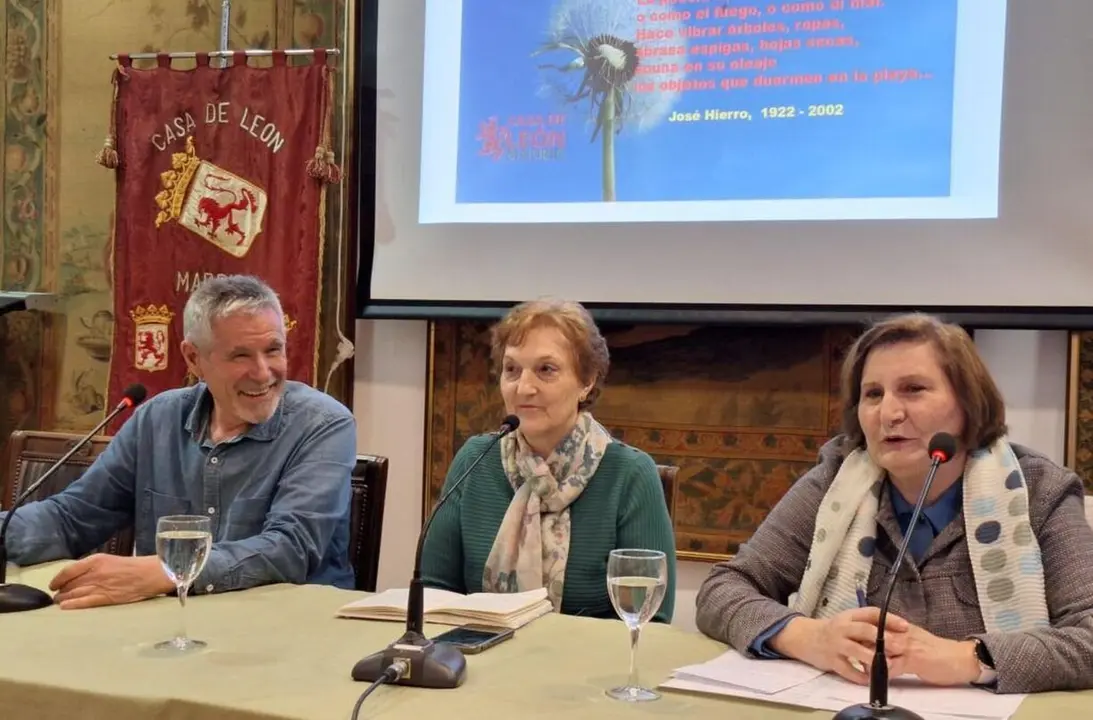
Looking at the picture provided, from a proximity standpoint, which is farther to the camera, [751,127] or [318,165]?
[318,165]

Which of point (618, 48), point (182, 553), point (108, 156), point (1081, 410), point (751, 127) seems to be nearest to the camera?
point (182, 553)

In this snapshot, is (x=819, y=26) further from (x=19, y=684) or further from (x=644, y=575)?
(x=19, y=684)

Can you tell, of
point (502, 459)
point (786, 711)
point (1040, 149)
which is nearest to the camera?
point (786, 711)

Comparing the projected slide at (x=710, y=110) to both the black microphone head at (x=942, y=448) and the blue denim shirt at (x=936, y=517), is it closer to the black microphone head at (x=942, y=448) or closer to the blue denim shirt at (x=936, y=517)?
the blue denim shirt at (x=936, y=517)

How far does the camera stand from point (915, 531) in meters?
1.76

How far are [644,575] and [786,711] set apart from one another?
23 centimetres

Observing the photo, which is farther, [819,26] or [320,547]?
[819,26]

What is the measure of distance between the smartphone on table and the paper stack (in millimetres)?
281

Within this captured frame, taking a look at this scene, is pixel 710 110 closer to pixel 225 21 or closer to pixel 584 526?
pixel 584 526

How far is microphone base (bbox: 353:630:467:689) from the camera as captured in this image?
140cm

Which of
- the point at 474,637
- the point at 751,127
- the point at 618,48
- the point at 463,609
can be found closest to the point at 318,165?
the point at 618,48

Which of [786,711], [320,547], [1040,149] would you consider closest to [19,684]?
[320,547]

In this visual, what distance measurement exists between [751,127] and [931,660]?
6.76 ft

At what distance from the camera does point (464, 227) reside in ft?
11.4
